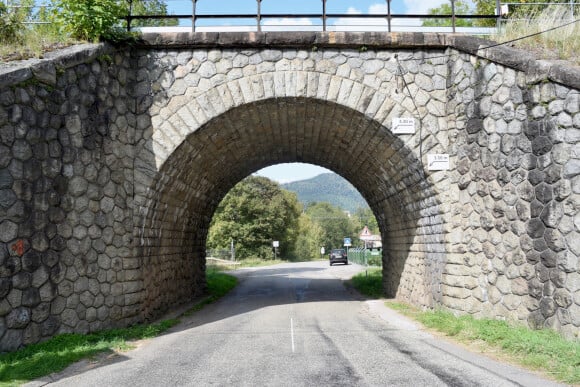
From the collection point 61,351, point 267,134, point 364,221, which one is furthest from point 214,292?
point 364,221

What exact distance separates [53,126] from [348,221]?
116113 mm

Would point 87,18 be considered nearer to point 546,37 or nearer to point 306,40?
point 306,40

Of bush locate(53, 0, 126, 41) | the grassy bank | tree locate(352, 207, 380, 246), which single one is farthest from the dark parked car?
tree locate(352, 207, 380, 246)

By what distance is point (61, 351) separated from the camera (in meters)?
7.23

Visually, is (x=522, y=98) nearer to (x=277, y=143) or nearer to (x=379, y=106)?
(x=379, y=106)

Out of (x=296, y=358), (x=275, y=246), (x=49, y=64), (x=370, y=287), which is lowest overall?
(x=296, y=358)

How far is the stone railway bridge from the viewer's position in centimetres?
753

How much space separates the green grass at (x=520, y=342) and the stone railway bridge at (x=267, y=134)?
410 mm

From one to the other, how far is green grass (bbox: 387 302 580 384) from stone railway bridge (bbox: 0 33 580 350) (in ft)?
1.35

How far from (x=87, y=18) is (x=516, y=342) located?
30.5 feet

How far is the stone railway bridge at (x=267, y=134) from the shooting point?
7527 millimetres

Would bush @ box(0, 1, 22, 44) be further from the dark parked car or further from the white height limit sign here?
the dark parked car

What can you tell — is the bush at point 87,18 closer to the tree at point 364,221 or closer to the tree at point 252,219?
the tree at point 252,219

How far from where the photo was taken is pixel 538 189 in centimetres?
805
